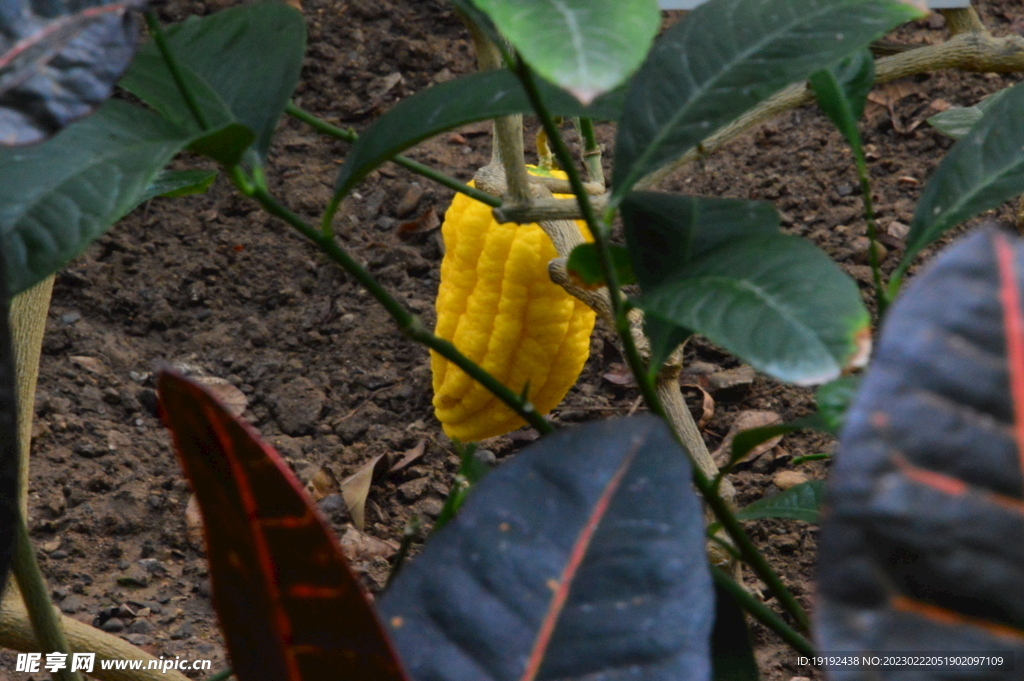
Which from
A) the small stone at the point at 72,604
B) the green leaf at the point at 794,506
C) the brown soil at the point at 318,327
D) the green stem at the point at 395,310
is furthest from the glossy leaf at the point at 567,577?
the small stone at the point at 72,604

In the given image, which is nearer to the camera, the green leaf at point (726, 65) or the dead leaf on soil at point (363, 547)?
the green leaf at point (726, 65)

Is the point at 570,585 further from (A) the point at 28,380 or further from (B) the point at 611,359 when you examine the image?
(B) the point at 611,359

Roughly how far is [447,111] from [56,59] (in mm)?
228

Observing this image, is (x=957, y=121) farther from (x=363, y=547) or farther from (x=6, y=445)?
(x=6, y=445)

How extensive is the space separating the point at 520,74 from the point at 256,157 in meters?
0.19

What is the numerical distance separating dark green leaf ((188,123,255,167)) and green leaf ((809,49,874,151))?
0.40m

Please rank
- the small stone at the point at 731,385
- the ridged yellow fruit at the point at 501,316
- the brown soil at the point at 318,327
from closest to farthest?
1. the ridged yellow fruit at the point at 501,316
2. the brown soil at the point at 318,327
3. the small stone at the point at 731,385

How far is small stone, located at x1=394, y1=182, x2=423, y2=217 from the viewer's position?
2.19m

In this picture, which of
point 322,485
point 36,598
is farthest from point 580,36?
point 322,485

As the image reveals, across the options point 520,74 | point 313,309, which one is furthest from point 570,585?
point 313,309

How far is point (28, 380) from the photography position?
1058mm

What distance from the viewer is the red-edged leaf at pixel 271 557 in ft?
1.09

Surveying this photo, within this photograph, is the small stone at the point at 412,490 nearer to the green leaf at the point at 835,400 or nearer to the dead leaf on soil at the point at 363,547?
the dead leaf on soil at the point at 363,547

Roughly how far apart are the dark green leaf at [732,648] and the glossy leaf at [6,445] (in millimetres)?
395
